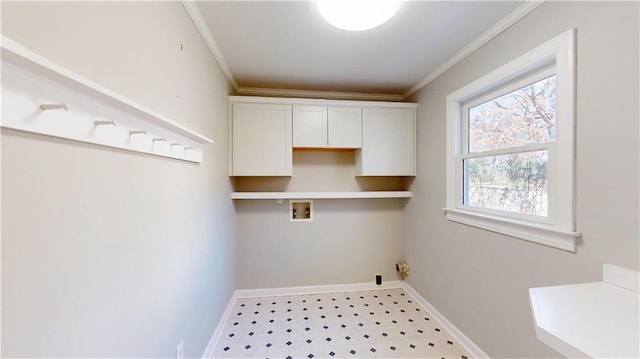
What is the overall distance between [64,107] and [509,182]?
92.1 inches

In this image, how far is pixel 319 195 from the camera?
2.77 m

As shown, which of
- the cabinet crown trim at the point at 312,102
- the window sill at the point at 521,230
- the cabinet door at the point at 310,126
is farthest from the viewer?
the cabinet door at the point at 310,126

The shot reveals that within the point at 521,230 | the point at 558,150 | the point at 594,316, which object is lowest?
the point at 594,316

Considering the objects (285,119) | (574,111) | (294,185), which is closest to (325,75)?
(285,119)

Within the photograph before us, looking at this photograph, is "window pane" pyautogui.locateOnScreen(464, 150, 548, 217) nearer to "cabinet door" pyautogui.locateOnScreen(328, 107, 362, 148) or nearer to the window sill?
the window sill

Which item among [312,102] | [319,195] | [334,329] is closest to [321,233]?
[319,195]

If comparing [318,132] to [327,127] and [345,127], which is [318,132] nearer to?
[327,127]

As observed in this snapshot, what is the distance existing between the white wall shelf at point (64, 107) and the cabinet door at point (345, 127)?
187 centimetres

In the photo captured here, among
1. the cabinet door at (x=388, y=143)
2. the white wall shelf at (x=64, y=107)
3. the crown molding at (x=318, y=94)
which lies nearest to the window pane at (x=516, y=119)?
the cabinet door at (x=388, y=143)

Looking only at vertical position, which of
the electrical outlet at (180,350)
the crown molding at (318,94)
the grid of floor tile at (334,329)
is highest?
the crown molding at (318,94)

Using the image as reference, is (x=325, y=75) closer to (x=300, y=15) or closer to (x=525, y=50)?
(x=300, y=15)

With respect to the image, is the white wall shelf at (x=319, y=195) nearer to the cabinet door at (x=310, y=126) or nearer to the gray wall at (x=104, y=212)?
the cabinet door at (x=310, y=126)

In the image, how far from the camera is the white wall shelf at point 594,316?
2.20 feet

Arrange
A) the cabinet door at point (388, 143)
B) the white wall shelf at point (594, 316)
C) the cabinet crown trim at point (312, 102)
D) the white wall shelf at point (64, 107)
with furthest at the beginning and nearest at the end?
the cabinet door at point (388, 143) → the cabinet crown trim at point (312, 102) → the white wall shelf at point (594, 316) → the white wall shelf at point (64, 107)
